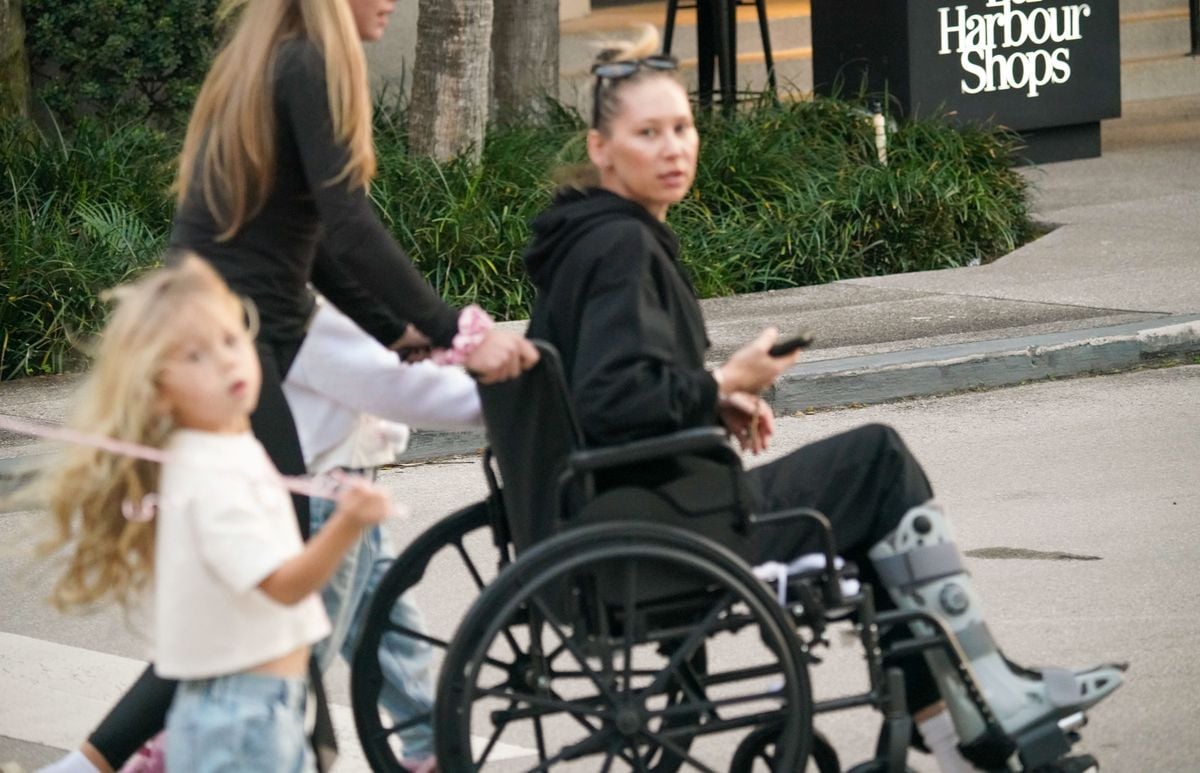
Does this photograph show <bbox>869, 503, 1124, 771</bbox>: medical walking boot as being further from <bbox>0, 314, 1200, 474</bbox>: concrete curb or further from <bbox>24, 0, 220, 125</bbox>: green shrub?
<bbox>24, 0, 220, 125</bbox>: green shrub

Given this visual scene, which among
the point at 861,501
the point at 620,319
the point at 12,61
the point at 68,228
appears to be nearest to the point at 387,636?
the point at 620,319

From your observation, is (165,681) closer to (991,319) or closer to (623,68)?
(623,68)

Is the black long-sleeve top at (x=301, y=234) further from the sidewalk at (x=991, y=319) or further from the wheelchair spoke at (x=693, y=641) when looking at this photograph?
the sidewalk at (x=991, y=319)

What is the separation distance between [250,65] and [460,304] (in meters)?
5.97

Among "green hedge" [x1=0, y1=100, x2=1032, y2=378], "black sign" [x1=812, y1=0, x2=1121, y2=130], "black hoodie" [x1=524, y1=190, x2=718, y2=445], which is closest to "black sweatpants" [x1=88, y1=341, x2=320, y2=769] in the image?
"black hoodie" [x1=524, y1=190, x2=718, y2=445]

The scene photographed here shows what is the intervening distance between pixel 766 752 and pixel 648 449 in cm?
79

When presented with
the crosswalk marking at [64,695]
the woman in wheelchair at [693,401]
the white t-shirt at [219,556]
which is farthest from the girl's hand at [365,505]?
the crosswalk marking at [64,695]

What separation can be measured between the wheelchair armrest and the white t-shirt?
1.75ft

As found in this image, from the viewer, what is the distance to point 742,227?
10859 mm

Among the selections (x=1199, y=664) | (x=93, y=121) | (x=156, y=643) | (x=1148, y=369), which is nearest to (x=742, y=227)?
(x=1148, y=369)

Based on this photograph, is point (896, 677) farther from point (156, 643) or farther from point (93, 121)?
point (93, 121)

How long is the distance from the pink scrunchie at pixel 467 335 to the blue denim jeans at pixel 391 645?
0.54 m

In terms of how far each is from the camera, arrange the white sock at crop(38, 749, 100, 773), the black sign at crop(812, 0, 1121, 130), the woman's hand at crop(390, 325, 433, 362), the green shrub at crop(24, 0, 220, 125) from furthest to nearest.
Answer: the black sign at crop(812, 0, 1121, 130)
the green shrub at crop(24, 0, 220, 125)
the woman's hand at crop(390, 325, 433, 362)
the white sock at crop(38, 749, 100, 773)

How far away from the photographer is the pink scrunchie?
352cm
